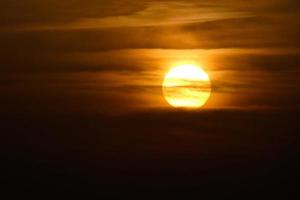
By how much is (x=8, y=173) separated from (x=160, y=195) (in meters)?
2.02

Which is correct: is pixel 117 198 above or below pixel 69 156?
below

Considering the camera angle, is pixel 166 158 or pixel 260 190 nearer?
pixel 260 190

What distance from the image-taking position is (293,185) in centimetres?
1040

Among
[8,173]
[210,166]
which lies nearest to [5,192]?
[8,173]

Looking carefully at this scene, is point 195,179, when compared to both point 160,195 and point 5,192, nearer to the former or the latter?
point 160,195

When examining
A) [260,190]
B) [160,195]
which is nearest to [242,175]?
[260,190]

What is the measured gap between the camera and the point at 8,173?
10984 millimetres

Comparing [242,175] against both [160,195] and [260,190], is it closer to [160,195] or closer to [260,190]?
[260,190]

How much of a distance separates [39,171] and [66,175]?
1.37 feet

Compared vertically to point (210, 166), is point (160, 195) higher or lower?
lower

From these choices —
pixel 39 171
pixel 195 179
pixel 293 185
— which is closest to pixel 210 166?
pixel 195 179

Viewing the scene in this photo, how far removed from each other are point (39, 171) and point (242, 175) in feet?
8.55

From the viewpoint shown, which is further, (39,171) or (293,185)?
(39,171)

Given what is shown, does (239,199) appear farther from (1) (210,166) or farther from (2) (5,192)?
(2) (5,192)
